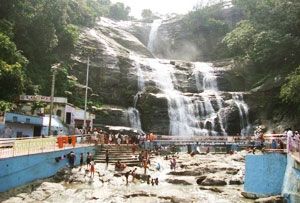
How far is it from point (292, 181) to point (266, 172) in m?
2.58

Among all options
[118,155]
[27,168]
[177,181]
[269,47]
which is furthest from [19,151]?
[269,47]

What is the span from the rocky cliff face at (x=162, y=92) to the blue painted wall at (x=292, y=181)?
29.6 metres

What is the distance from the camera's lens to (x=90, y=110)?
47.6m

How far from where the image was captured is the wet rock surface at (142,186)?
19.5m

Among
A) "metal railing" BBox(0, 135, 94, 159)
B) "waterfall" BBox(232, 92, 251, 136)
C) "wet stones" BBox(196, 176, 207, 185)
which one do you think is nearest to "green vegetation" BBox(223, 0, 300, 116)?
"waterfall" BBox(232, 92, 251, 136)

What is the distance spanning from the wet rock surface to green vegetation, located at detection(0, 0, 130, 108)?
17067 millimetres

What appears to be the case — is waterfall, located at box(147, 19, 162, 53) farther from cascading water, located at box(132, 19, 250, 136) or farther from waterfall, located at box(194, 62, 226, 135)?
cascading water, located at box(132, 19, 250, 136)

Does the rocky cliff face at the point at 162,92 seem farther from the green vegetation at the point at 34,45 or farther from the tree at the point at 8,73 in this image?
the tree at the point at 8,73

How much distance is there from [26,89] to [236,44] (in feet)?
103

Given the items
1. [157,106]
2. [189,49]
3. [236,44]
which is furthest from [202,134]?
[189,49]

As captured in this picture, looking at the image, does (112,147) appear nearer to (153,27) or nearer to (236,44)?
(236,44)

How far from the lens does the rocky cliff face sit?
4791cm

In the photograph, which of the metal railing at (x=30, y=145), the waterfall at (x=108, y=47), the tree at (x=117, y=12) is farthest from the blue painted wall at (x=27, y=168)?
the tree at (x=117, y=12)

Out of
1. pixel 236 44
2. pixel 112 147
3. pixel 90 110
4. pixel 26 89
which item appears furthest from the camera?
pixel 236 44
